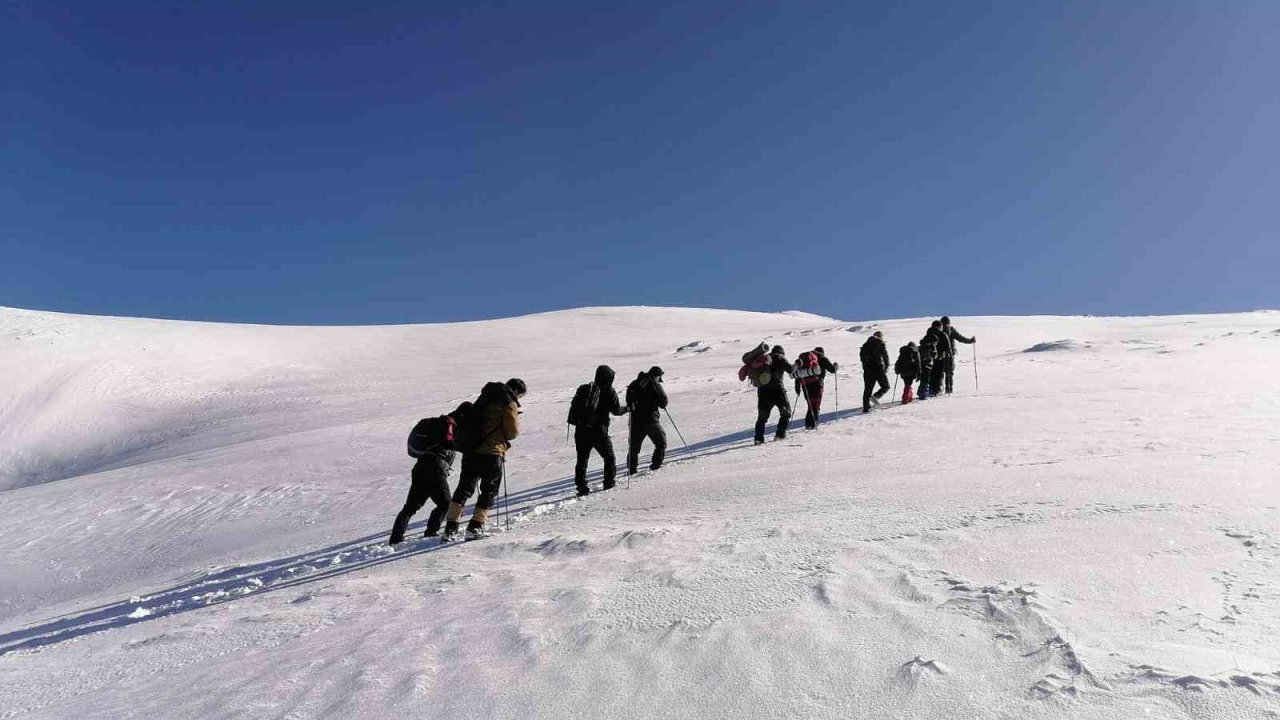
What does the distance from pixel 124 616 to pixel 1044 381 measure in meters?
17.4

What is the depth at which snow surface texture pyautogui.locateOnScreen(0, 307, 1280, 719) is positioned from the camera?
12.2ft

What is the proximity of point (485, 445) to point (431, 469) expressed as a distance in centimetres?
110

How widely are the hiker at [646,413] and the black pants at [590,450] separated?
0.72m

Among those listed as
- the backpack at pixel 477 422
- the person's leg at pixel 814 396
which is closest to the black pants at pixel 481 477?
the backpack at pixel 477 422

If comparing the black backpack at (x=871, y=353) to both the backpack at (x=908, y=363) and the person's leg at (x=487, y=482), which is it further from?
the person's leg at (x=487, y=482)

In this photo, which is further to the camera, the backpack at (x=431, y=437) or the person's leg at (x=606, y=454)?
the person's leg at (x=606, y=454)

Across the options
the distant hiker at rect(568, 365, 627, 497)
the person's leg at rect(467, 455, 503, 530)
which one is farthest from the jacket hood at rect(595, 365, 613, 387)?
the person's leg at rect(467, 455, 503, 530)

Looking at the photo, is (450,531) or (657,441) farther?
(657,441)

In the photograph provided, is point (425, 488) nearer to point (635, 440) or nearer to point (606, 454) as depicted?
point (606, 454)

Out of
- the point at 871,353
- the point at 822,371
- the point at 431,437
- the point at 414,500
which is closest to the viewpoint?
the point at 414,500

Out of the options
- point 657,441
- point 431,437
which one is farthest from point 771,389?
point 431,437

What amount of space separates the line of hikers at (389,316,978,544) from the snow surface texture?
51 cm

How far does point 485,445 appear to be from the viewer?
27.4ft

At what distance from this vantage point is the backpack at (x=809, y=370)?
13664 millimetres
